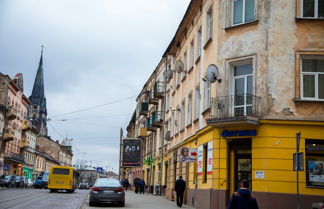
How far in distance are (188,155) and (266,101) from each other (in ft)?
18.5

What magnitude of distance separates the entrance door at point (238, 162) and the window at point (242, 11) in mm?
5170

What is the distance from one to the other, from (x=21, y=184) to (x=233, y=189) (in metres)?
45.1

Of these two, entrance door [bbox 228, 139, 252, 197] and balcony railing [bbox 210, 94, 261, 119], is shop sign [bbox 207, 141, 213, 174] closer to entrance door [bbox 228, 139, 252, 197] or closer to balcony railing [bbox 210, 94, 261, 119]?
entrance door [bbox 228, 139, 252, 197]

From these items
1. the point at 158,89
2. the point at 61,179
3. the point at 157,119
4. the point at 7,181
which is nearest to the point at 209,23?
the point at 158,89

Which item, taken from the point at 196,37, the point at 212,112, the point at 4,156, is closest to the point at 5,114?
the point at 4,156

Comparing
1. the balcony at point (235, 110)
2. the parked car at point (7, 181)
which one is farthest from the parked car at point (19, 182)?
the balcony at point (235, 110)

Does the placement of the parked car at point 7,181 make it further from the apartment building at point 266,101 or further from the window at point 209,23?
the apartment building at point 266,101

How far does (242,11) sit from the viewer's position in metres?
19.8

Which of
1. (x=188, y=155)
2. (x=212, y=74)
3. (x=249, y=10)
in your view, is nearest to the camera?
(x=249, y=10)

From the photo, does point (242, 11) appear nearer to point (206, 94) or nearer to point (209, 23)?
point (209, 23)

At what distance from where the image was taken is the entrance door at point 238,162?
1888 cm

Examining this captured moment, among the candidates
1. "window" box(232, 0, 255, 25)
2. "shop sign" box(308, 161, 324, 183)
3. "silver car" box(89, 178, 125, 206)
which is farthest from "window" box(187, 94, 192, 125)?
"shop sign" box(308, 161, 324, 183)

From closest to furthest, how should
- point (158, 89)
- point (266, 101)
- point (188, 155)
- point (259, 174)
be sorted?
point (259, 174) < point (266, 101) < point (188, 155) < point (158, 89)

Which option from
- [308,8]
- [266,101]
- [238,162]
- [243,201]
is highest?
[308,8]
